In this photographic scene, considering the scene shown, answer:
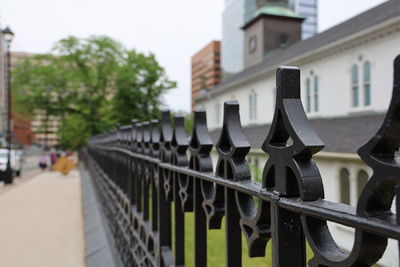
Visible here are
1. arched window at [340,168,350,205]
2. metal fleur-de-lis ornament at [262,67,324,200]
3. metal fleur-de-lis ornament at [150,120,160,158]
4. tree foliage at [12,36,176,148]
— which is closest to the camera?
metal fleur-de-lis ornament at [262,67,324,200]

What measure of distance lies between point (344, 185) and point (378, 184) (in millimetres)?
11296

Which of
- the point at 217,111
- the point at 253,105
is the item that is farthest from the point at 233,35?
the point at 253,105

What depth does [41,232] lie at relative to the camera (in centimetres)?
733

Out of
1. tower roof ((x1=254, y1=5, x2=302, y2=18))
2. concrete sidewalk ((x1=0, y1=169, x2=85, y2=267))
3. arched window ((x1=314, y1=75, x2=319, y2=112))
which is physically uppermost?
tower roof ((x1=254, y1=5, x2=302, y2=18))

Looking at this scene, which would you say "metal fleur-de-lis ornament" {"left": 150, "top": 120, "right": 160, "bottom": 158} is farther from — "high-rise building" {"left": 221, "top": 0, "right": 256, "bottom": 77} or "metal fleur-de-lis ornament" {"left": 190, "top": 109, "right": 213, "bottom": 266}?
"high-rise building" {"left": 221, "top": 0, "right": 256, "bottom": 77}

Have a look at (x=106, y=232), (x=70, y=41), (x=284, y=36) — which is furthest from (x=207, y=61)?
(x=106, y=232)

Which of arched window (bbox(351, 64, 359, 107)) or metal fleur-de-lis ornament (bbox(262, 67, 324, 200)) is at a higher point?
arched window (bbox(351, 64, 359, 107))

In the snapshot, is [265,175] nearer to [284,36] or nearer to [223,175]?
[223,175]

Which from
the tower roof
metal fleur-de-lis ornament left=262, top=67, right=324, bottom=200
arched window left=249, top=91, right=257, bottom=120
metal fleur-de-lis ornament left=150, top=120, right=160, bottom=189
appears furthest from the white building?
the tower roof

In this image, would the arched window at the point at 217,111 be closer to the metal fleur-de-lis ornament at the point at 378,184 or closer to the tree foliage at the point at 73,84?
the tree foliage at the point at 73,84

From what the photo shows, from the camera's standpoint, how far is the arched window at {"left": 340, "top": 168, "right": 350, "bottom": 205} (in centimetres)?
1073

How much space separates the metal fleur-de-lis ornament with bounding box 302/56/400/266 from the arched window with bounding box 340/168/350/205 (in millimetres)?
10718

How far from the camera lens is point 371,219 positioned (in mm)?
705

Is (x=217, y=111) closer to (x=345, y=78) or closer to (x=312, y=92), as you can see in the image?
(x=312, y=92)
